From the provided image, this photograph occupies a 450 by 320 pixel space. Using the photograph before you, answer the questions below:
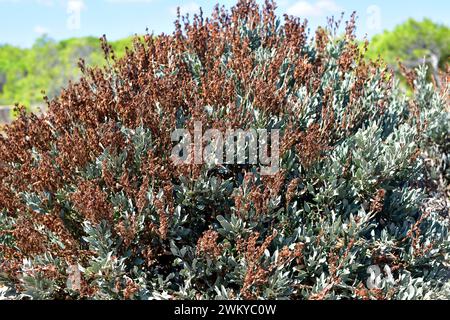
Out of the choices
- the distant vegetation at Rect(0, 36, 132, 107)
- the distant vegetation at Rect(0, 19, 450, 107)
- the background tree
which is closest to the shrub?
the distant vegetation at Rect(0, 19, 450, 107)

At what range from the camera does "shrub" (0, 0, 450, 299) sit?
10.0 feet

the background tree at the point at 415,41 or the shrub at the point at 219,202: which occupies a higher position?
the background tree at the point at 415,41

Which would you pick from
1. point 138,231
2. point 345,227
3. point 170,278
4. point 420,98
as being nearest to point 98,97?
point 138,231

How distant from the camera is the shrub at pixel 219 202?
10.0 ft

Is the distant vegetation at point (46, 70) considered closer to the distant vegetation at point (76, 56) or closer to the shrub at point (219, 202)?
the distant vegetation at point (76, 56)

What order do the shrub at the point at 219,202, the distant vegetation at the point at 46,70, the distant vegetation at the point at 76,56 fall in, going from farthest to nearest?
the distant vegetation at the point at 46,70 < the distant vegetation at the point at 76,56 < the shrub at the point at 219,202

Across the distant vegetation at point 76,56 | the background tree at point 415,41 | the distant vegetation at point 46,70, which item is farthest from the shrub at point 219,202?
the distant vegetation at point 46,70

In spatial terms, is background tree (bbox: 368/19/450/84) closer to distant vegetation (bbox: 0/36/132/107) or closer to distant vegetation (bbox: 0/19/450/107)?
distant vegetation (bbox: 0/19/450/107)

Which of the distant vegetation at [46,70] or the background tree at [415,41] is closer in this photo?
the background tree at [415,41]

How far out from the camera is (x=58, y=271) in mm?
3248

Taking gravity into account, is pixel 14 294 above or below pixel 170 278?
below

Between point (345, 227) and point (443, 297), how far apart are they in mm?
741
